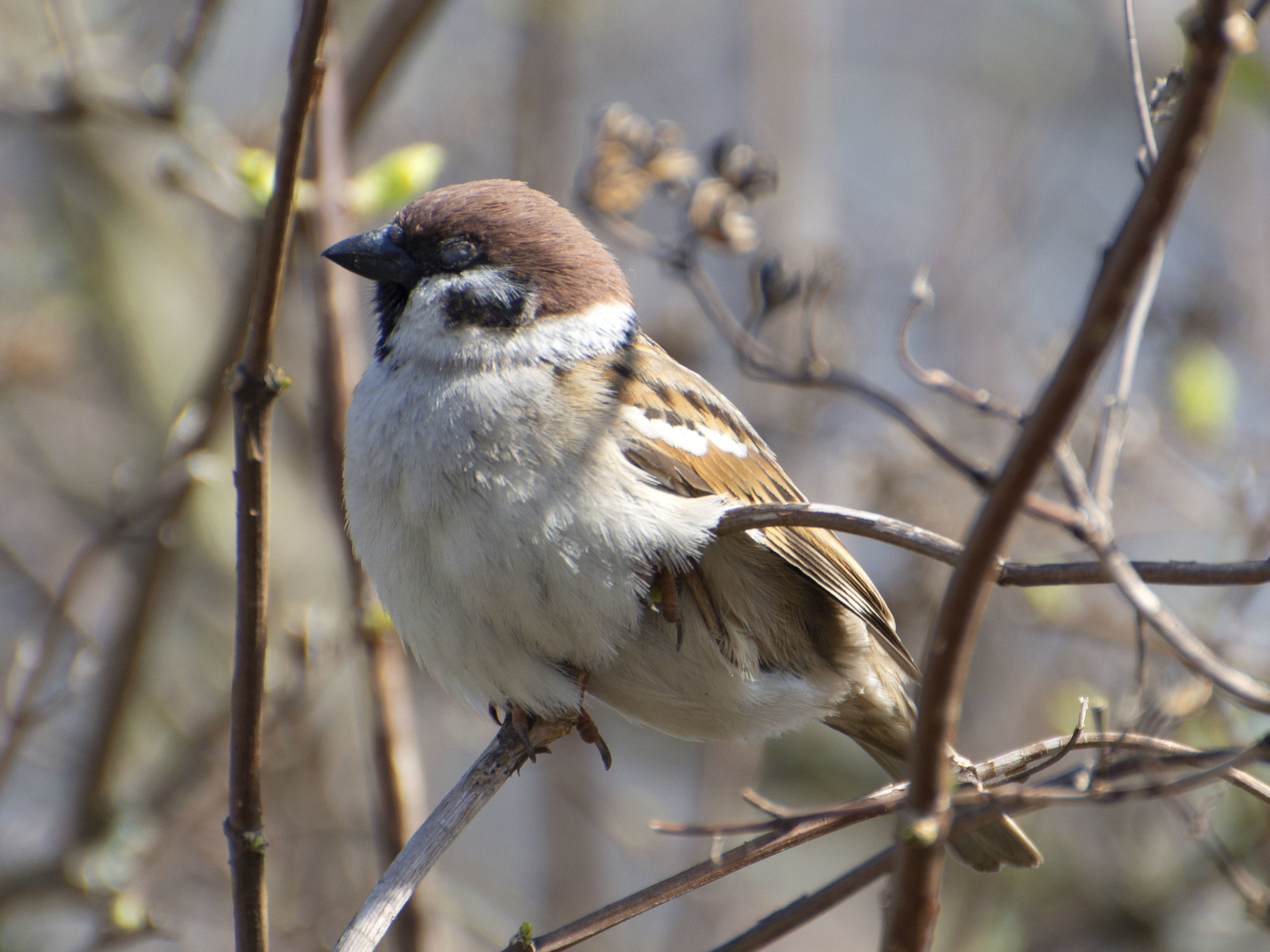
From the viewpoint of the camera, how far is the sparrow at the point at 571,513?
2.17 meters

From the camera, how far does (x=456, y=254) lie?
8.54 feet

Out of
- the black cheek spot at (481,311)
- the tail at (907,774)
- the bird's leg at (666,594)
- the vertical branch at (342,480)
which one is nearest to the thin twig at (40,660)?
the vertical branch at (342,480)

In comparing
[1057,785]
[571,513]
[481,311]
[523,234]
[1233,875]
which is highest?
[523,234]

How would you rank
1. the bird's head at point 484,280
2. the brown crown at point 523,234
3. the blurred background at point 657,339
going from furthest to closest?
the blurred background at point 657,339, the brown crown at point 523,234, the bird's head at point 484,280

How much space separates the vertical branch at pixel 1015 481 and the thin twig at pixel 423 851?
66cm

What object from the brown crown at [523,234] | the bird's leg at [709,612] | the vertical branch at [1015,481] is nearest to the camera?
the vertical branch at [1015,481]

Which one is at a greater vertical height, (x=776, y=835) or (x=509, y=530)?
(x=509, y=530)

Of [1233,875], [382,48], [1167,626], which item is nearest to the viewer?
[1167,626]

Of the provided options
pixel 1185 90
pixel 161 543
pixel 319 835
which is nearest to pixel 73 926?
pixel 319 835

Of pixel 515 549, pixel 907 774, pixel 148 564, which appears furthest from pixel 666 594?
pixel 148 564

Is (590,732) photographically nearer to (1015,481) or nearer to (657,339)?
(1015,481)

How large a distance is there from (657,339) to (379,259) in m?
1.59

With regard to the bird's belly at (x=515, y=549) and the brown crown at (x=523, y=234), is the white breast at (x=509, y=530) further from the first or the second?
the brown crown at (x=523, y=234)

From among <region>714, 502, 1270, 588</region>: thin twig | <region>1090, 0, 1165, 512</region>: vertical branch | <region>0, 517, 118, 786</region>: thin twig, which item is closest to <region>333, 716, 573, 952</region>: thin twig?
<region>714, 502, 1270, 588</region>: thin twig
